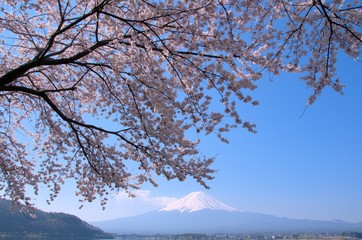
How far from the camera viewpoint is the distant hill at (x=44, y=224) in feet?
176

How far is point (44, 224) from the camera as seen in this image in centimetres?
6262

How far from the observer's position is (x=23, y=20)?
5633 millimetres

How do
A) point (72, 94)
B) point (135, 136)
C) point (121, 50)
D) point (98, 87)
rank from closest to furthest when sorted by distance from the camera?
point (121, 50) < point (135, 136) < point (98, 87) < point (72, 94)

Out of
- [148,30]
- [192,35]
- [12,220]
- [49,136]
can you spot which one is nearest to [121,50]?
[148,30]

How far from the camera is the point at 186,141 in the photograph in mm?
4672

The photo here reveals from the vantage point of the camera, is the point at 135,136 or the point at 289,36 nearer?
the point at 289,36

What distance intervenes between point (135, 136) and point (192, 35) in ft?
6.15

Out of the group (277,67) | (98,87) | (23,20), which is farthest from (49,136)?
(277,67)

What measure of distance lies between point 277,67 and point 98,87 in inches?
135

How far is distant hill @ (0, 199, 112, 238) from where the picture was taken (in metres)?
53.8

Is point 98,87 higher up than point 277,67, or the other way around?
point 98,87

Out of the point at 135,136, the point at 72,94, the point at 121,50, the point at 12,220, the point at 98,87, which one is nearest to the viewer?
the point at 121,50

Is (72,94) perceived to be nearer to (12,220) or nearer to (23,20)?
(23,20)

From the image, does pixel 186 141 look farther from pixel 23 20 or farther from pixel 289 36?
pixel 23 20
